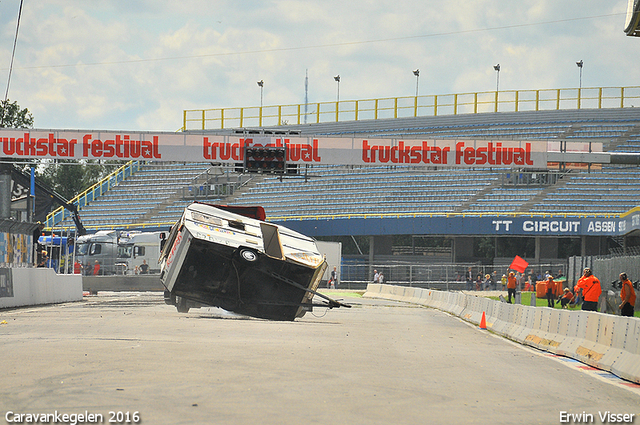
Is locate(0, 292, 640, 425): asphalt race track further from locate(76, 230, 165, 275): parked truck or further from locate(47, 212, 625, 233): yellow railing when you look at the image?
locate(47, 212, 625, 233): yellow railing

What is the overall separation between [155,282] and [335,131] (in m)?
25.2

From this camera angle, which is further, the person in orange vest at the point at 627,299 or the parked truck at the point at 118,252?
the parked truck at the point at 118,252

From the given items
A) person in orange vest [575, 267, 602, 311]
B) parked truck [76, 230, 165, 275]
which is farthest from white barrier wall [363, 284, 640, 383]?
parked truck [76, 230, 165, 275]

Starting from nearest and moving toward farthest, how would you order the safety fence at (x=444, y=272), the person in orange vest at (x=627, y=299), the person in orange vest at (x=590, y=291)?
1. the person in orange vest at (x=627, y=299)
2. the person in orange vest at (x=590, y=291)
3. the safety fence at (x=444, y=272)

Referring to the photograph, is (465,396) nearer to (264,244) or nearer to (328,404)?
(328,404)

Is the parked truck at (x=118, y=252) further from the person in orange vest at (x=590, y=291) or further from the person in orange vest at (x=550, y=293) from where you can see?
the person in orange vest at (x=590, y=291)

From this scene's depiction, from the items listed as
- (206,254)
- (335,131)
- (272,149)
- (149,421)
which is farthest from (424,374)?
(335,131)

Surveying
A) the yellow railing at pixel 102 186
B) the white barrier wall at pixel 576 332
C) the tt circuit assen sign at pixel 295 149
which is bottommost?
the white barrier wall at pixel 576 332

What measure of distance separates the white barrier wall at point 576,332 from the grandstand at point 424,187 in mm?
28818

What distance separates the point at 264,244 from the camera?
19.6m

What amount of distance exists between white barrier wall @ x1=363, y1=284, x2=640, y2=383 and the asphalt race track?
0.38 m

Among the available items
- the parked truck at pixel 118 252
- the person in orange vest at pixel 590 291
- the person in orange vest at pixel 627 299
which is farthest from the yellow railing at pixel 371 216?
the person in orange vest at pixel 627 299

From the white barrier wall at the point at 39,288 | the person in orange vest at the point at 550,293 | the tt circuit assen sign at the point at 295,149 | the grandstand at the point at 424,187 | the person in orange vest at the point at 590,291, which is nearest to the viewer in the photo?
the person in orange vest at the point at 590,291

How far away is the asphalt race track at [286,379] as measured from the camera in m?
7.56
